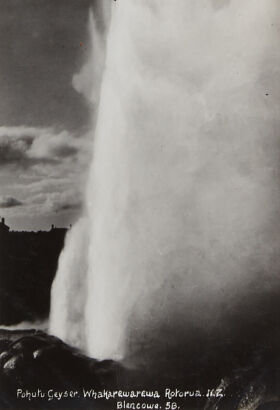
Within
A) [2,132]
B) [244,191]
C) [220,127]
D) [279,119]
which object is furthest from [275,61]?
[2,132]

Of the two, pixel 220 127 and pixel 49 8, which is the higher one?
pixel 49 8

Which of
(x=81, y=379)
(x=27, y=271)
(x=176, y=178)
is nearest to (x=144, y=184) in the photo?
(x=176, y=178)

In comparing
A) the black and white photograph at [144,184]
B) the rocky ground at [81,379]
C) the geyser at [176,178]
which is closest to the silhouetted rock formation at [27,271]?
the black and white photograph at [144,184]

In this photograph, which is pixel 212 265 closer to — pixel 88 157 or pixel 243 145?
pixel 243 145

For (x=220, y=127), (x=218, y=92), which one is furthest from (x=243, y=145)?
(x=218, y=92)

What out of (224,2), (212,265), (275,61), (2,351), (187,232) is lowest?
(2,351)

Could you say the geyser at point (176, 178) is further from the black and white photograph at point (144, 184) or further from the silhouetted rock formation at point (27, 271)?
the silhouetted rock formation at point (27, 271)
